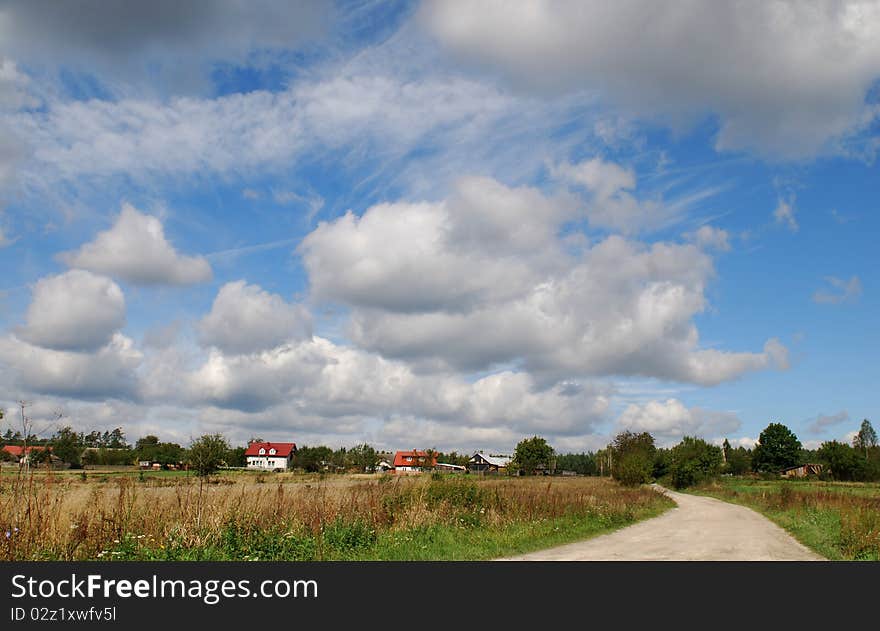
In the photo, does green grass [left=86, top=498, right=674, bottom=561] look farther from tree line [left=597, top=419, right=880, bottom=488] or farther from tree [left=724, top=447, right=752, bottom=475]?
tree [left=724, top=447, right=752, bottom=475]

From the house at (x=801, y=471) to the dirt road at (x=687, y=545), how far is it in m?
119

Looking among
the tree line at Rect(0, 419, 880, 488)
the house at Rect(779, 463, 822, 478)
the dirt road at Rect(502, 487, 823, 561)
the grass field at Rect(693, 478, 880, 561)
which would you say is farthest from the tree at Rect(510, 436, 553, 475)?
the dirt road at Rect(502, 487, 823, 561)

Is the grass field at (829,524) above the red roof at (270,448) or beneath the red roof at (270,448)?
above

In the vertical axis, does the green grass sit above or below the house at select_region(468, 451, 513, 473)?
above

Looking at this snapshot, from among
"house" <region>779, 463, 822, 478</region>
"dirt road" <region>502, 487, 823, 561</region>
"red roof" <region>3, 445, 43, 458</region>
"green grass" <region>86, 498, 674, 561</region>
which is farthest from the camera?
"house" <region>779, 463, 822, 478</region>

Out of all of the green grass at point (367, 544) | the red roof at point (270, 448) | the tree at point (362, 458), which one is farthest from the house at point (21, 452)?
the red roof at point (270, 448)

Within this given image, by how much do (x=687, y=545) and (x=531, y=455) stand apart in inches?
4466

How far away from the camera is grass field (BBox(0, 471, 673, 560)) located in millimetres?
11023

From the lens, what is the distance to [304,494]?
56.4 ft

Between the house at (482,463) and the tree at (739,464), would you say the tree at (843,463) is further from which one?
the house at (482,463)

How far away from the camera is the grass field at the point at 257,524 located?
434 inches

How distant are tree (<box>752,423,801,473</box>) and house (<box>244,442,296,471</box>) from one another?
107 metres
